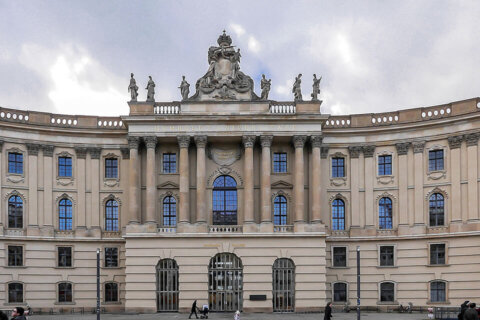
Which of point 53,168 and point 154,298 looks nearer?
point 154,298

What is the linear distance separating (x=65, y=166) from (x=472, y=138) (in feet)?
122

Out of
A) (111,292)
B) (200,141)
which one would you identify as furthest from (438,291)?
(111,292)

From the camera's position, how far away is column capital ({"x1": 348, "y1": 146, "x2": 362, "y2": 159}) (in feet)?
210

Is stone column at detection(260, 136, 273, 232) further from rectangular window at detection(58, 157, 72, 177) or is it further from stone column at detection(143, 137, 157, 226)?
rectangular window at detection(58, 157, 72, 177)

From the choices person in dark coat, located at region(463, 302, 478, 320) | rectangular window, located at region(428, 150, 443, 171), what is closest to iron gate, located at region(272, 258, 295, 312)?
rectangular window, located at region(428, 150, 443, 171)

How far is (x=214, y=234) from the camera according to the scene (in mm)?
59406

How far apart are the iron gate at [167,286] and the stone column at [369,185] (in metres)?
18.7

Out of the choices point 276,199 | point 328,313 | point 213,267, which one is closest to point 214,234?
point 213,267

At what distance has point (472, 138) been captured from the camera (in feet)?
192

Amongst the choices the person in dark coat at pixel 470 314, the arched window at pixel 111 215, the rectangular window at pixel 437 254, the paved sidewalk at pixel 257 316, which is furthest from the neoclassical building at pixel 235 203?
the person in dark coat at pixel 470 314

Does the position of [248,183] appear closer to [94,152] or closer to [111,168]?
[111,168]

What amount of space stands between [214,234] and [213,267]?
9.66 feet

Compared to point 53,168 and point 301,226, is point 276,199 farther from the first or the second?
point 53,168

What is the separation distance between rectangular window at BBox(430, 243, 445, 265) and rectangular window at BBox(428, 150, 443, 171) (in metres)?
6.92
